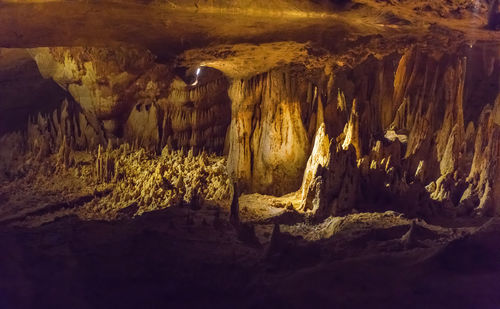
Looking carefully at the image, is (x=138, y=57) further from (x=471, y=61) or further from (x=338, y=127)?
(x=471, y=61)

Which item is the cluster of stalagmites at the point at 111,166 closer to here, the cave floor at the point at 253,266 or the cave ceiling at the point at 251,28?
the cave floor at the point at 253,266

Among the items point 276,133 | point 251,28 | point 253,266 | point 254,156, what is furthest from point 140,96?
point 253,266

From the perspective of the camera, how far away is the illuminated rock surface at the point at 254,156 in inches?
165

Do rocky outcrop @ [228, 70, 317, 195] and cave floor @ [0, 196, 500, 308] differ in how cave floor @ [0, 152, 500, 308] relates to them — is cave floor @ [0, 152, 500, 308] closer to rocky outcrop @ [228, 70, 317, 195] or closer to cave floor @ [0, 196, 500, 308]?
cave floor @ [0, 196, 500, 308]

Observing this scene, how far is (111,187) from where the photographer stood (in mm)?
7160

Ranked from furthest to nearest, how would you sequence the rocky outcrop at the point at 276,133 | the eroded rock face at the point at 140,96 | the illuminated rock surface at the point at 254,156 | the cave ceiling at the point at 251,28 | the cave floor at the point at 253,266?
1. the eroded rock face at the point at 140,96
2. the rocky outcrop at the point at 276,133
3. the cave ceiling at the point at 251,28
4. the illuminated rock surface at the point at 254,156
5. the cave floor at the point at 253,266

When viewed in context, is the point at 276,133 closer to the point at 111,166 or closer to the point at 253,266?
the point at 111,166

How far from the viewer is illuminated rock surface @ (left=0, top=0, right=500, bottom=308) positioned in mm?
4203

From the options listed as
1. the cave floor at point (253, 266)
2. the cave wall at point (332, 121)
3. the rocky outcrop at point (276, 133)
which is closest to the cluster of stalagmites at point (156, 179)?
the cave wall at point (332, 121)

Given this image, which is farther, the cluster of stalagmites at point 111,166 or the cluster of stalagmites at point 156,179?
the cluster of stalagmites at point 111,166

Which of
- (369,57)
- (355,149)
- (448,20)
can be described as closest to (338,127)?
(355,149)

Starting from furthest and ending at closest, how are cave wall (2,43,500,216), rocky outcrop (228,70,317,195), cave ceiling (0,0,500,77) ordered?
rocky outcrop (228,70,317,195) → cave wall (2,43,500,216) → cave ceiling (0,0,500,77)

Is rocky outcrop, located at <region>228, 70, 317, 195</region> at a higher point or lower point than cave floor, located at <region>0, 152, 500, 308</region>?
higher

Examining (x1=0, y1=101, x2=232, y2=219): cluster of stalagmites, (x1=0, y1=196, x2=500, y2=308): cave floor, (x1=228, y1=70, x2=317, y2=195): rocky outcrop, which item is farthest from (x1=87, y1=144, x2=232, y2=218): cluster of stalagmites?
(x1=0, y1=196, x2=500, y2=308): cave floor
